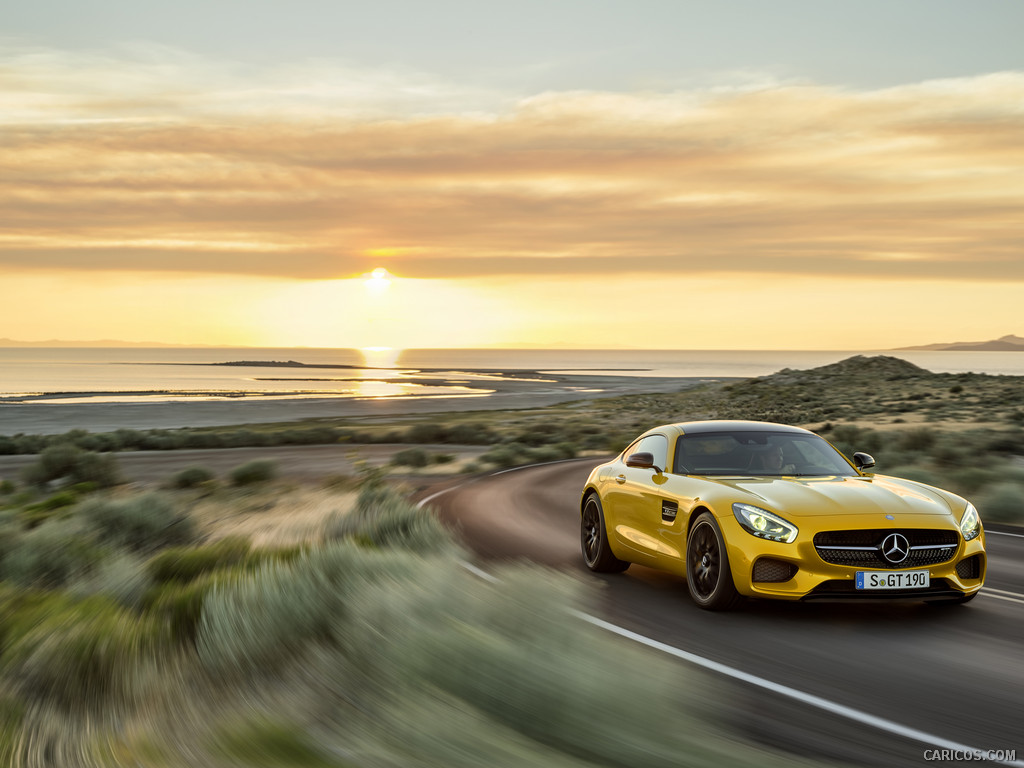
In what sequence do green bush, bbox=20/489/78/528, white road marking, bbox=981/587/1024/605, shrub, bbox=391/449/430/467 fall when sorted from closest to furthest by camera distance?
white road marking, bbox=981/587/1024/605 < green bush, bbox=20/489/78/528 < shrub, bbox=391/449/430/467

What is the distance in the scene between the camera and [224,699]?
535cm

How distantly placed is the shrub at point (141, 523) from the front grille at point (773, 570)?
1012 cm

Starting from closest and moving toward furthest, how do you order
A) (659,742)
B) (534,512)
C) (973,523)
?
(659,742)
(973,523)
(534,512)

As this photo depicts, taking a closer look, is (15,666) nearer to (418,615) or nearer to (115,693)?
(115,693)

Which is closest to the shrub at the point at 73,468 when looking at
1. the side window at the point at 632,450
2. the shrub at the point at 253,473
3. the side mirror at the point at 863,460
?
the shrub at the point at 253,473

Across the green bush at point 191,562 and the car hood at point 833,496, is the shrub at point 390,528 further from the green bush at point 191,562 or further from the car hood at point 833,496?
the car hood at point 833,496

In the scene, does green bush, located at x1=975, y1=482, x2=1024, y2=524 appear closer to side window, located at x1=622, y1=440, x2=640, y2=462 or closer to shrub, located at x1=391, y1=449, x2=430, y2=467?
side window, located at x1=622, y1=440, x2=640, y2=462

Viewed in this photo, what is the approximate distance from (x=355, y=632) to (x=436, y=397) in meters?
96.5

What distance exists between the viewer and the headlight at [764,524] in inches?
298

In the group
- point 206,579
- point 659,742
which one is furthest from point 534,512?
point 659,742

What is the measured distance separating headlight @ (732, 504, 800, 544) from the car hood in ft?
0.19

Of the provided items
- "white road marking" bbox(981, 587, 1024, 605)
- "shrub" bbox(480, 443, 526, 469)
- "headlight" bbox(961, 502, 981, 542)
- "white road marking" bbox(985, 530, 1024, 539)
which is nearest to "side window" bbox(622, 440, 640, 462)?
"headlight" bbox(961, 502, 981, 542)

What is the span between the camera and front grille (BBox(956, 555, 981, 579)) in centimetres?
779

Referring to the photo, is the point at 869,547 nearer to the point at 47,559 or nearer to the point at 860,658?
the point at 860,658
